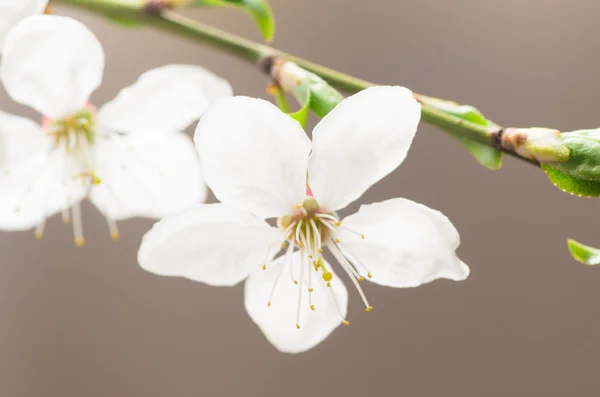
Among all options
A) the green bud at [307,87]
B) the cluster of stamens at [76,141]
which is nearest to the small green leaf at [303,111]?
the green bud at [307,87]

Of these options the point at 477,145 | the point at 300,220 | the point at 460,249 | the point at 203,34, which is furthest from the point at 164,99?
the point at 460,249

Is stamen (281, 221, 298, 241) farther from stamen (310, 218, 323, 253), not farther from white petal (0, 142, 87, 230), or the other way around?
white petal (0, 142, 87, 230)

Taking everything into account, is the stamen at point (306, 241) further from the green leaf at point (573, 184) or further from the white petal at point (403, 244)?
the green leaf at point (573, 184)

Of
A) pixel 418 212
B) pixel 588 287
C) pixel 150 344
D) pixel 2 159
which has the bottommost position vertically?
pixel 150 344

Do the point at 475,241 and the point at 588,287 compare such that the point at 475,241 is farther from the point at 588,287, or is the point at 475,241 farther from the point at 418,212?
the point at 418,212

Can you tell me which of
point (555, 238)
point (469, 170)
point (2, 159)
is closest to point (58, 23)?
point (2, 159)

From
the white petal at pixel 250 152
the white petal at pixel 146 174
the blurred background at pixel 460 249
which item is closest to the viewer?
the white petal at pixel 250 152
